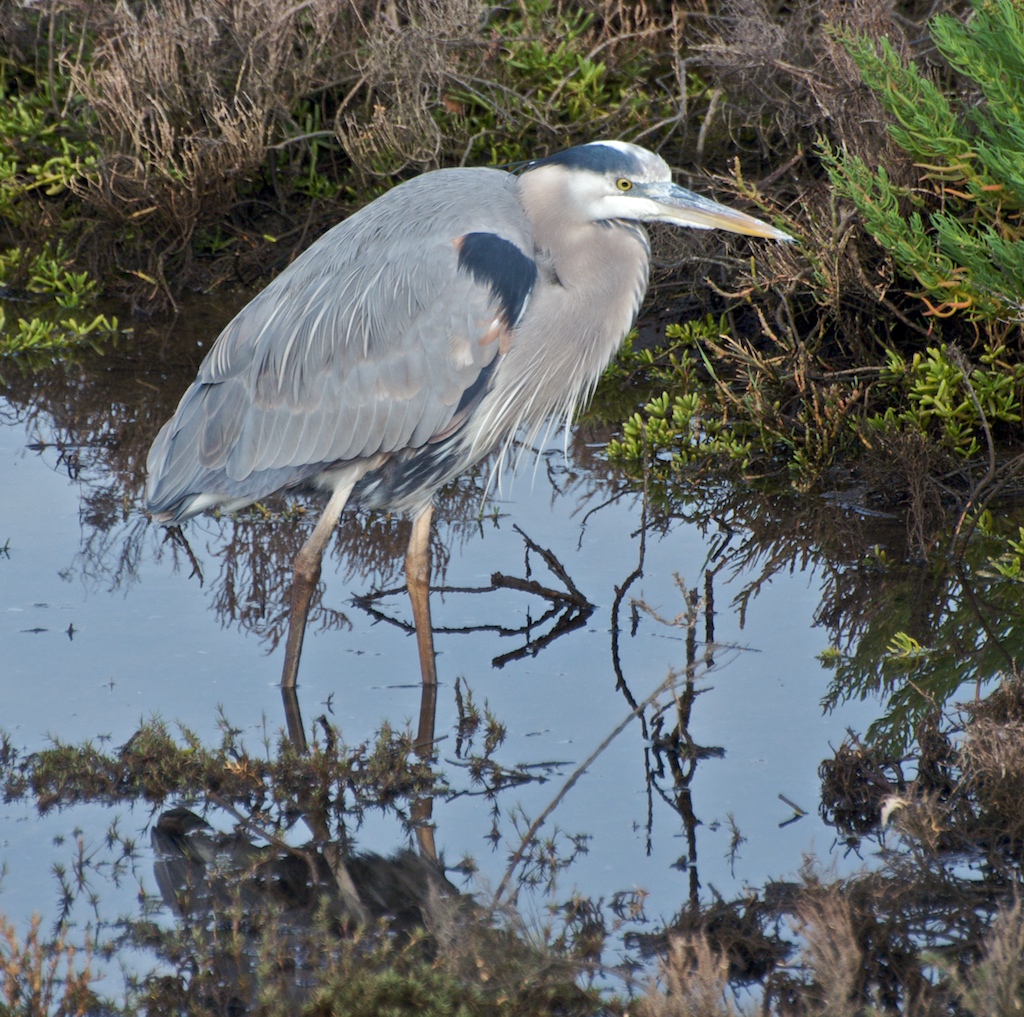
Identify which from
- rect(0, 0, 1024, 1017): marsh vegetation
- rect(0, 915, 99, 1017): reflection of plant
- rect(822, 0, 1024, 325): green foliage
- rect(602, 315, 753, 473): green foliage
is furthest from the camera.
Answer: rect(602, 315, 753, 473): green foliage

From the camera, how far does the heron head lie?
4.16m

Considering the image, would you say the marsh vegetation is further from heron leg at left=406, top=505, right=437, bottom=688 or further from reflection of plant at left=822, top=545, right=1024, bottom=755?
heron leg at left=406, top=505, right=437, bottom=688

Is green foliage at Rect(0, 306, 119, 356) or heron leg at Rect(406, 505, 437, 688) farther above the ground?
green foliage at Rect(0, 306, 119, 356)

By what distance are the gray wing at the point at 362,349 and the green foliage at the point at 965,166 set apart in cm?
158

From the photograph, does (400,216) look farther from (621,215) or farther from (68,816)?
(68,816)

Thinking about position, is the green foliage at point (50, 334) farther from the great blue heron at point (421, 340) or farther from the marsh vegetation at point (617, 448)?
the great blue heron at point (421, 340)

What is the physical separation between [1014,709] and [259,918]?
2012 mm

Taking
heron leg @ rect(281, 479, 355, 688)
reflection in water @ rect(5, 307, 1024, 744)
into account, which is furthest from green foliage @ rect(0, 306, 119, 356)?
heron leg @ rect(281, 479, 355, 688)

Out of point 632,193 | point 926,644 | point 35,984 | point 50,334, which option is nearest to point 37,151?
point 50,334

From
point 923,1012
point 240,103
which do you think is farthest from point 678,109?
point 923,1012

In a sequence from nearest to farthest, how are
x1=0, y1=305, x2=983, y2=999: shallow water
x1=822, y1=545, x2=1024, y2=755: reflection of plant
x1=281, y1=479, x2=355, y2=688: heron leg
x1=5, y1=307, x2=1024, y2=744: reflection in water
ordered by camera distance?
x1=0, y1=305, x2=983, y2=999: shallow water, x1=822, y1=545, x2=1024, y2=755: reflection of plant, x1=281, y1=479, x2=355, y2=688: heron leg, x1=5, y1=307, x2=1024, y2=744: reflection in water

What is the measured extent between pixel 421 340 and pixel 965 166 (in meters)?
2.26

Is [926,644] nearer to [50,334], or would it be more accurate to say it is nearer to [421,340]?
[421,340]

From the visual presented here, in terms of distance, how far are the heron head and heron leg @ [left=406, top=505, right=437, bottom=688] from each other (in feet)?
3.82
